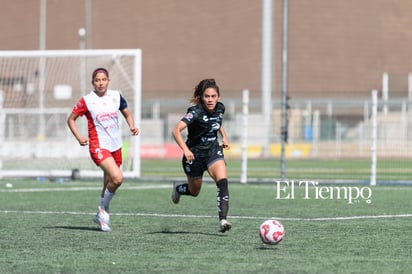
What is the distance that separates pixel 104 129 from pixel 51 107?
15476 millimetres

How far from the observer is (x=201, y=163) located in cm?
1158

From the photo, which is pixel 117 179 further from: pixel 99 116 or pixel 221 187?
pixel 221 187

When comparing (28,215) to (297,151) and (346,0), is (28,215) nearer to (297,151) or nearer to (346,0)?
(297,151)

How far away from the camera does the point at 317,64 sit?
61281 mm

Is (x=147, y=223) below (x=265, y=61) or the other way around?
below

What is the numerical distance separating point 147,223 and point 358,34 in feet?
164

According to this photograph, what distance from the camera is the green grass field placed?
8461 millimetres

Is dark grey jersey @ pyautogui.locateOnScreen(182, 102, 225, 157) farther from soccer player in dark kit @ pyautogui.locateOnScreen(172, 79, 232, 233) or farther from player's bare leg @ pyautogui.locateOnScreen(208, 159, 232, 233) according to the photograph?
player's bare leg @ pyautogui.locateOnScreen(208, 159, 232, 233)

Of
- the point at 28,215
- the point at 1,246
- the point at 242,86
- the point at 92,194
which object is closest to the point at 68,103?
the point at 92,194

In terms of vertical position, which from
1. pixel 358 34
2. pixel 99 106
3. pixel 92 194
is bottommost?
pixel 92 194

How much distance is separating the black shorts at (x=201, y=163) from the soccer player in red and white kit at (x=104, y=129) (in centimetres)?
89

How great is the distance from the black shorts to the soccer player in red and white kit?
34.9 inches

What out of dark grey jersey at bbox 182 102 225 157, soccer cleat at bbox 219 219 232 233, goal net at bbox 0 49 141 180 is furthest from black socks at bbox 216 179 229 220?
goal net at bbox 0 49 141 180

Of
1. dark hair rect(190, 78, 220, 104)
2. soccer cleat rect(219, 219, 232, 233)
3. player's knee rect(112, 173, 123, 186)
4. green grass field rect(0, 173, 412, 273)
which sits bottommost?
green grass field rect(0, 173, 412, 273)
